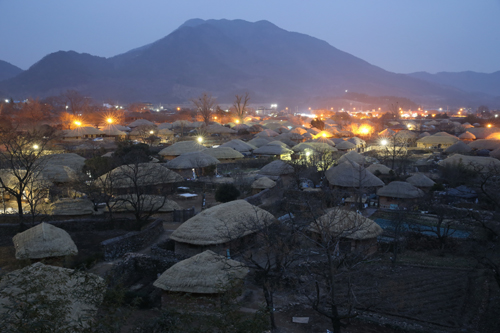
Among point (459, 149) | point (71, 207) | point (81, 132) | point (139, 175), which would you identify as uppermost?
point (81, 132)

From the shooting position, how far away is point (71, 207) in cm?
1795

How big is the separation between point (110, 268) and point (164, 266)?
5.30 ft

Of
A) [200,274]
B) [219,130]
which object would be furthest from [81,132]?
[200,274]

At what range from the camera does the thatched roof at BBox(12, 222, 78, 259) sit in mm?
12555

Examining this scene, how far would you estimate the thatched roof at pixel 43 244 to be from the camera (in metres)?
12.6

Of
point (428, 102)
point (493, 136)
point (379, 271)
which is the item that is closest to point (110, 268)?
point (379, 271)

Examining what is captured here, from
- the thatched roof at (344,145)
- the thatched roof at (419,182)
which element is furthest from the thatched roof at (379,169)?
the thatched roof at (344,145)

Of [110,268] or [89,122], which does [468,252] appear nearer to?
[110,268]

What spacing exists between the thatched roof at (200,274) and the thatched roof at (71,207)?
8830 millimetres

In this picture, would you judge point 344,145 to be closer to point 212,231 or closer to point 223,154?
point 223,154

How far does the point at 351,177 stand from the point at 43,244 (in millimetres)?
15323

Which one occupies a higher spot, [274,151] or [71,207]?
[274,151]

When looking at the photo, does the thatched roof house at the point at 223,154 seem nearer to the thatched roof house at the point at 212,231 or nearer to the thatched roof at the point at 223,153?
the thatched roof at the point at 223,153

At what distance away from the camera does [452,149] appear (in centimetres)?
3631
